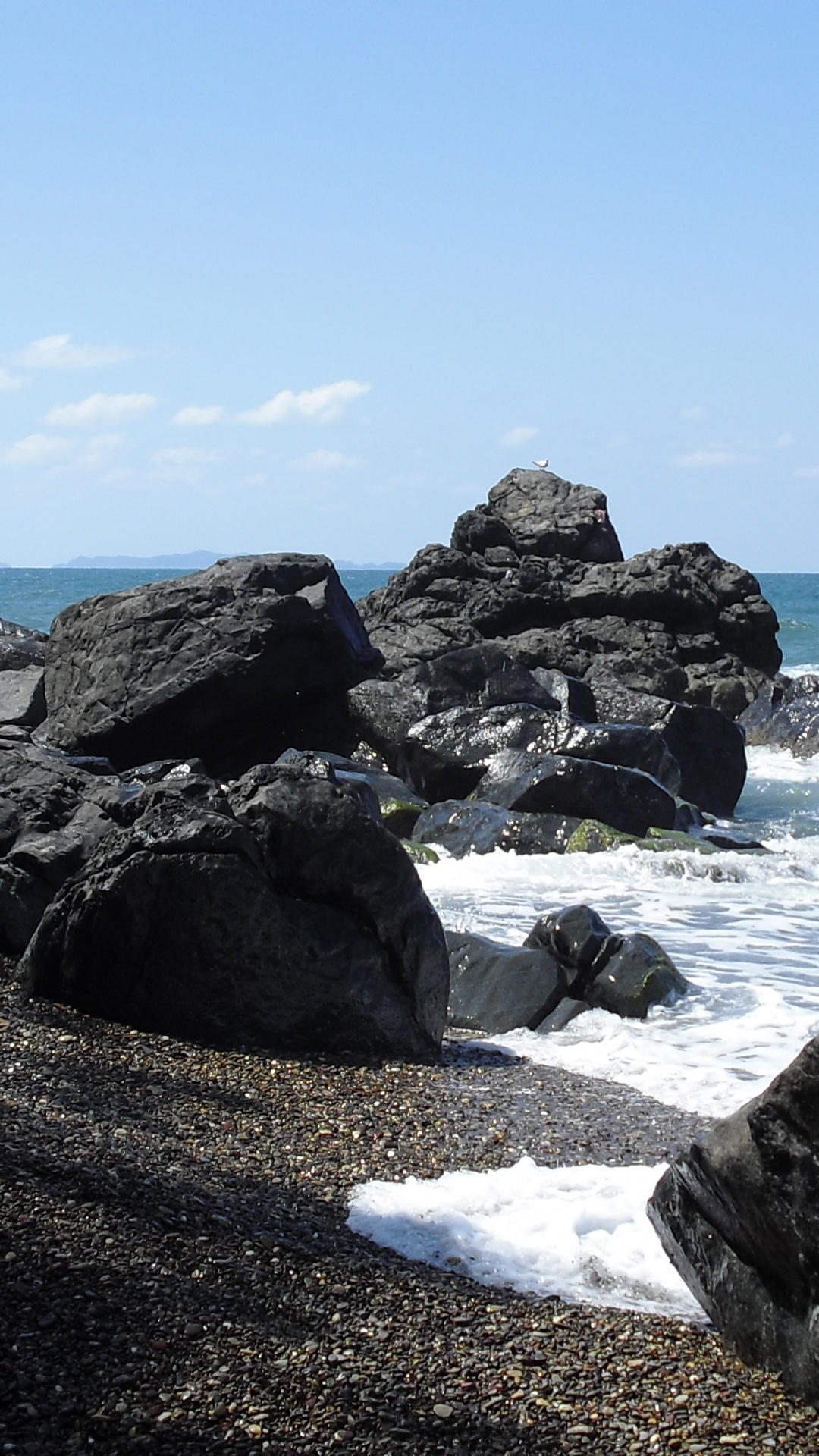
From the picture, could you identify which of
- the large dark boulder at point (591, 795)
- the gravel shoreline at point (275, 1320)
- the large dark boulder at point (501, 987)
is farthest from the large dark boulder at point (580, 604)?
the gravel shoreline at point (275, 1320)

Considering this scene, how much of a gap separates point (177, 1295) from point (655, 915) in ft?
29.2

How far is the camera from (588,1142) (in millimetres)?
6070

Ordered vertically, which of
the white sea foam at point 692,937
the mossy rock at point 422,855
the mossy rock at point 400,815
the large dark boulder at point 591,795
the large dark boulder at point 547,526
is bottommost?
the white sea foam at point 692,937

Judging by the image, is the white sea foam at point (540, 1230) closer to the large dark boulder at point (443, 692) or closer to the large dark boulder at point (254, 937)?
the large dark boulder at point (254, 937)

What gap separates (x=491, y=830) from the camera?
14906mm

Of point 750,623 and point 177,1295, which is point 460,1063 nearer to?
point 177,1295

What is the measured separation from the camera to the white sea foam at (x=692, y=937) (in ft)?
25.0

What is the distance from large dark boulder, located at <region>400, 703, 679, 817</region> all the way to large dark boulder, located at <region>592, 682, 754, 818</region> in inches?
61.9

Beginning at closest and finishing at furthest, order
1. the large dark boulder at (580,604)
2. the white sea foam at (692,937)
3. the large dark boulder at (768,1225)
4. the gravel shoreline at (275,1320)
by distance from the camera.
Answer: the gravel shoreline at (275,1320) → the large dark boulder at (768,1225) → the white sea foam at (692,937) → the large dark boulder at (580,604)

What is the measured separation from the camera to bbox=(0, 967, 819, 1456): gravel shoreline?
10.6 feet

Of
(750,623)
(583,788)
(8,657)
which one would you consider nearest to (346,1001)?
(583,788)

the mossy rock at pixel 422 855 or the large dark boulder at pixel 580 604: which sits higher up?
the large dark boulder at pixel 580 604

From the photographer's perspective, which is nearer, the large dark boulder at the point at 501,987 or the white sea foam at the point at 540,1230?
the white sea foam at the point at 540,1230

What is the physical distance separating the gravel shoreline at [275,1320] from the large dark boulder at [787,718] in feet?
68.1
